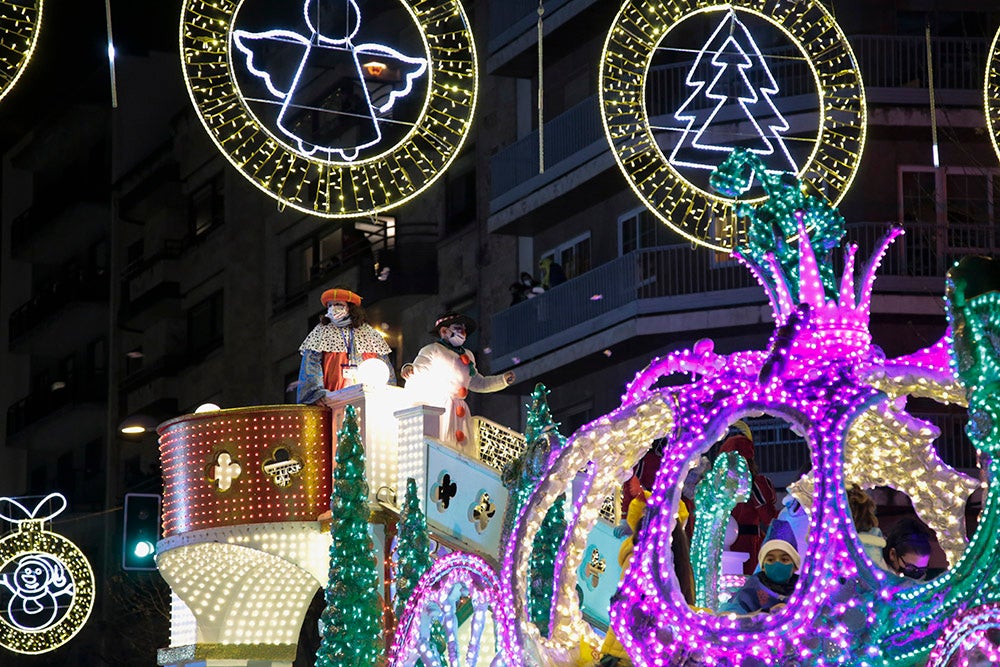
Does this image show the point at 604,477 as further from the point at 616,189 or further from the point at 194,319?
the point at 194,319

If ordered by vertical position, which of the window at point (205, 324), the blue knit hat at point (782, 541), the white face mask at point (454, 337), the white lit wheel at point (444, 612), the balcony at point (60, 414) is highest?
the window at point (205, 324)

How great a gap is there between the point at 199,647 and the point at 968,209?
1562 centimetres

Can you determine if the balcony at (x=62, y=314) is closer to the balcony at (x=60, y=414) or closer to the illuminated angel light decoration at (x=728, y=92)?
the balcony at (x=60, y=414)

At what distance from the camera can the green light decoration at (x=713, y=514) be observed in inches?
562

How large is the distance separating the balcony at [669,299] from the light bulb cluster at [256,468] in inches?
448

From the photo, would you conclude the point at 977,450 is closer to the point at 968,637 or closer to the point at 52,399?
the point at 968,637

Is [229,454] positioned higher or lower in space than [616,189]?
lower

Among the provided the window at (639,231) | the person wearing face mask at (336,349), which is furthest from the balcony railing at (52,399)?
the person wearing face mask at (336,349)

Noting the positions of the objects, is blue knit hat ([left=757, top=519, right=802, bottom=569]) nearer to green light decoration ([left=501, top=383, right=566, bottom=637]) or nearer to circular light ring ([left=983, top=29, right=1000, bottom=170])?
green light decoration ([left=501, top=383, right=566, bottom=637])

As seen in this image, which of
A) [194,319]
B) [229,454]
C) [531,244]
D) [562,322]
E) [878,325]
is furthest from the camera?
[194,319]

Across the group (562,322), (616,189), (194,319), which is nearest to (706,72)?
(616,189)

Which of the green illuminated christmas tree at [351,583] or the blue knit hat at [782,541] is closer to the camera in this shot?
the blue knit hat at [782,541]

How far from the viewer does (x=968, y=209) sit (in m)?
31.5

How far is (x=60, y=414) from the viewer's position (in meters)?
53.6
